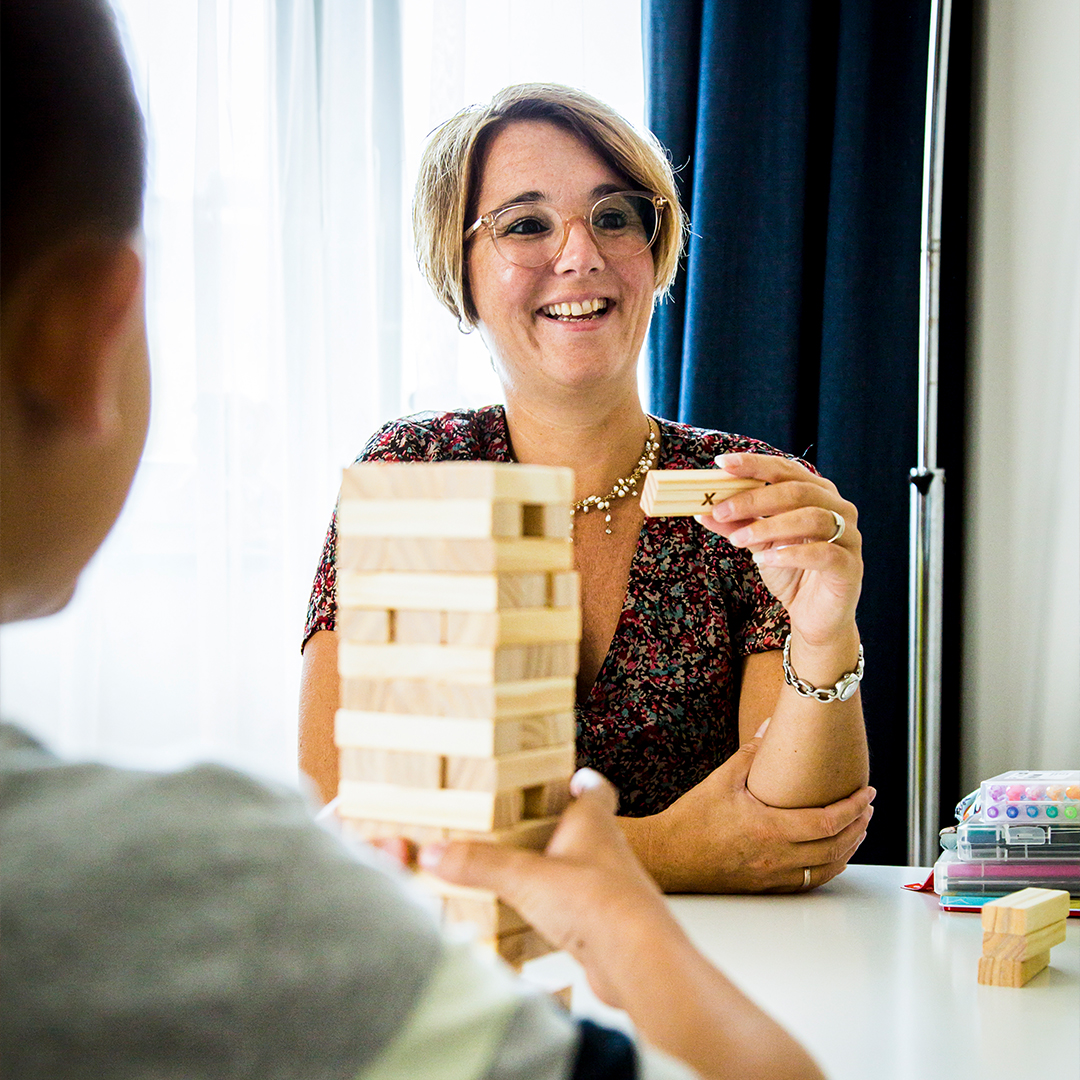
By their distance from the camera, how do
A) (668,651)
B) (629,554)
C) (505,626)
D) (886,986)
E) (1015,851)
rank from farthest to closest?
(629,554) < (668,651) < (1015,851) < (886,986) < (505,626)

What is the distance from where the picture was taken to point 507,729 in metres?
0.68

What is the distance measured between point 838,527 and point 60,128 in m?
0.95

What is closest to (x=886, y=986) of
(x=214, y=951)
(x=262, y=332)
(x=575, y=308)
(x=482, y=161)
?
(x=214, y=951)

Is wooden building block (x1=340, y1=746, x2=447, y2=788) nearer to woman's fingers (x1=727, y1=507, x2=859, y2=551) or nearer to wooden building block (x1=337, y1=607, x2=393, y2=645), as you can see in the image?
wooden building block (x1=337, y1=607, x2=393, y2=645)

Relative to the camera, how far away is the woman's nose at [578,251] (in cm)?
176

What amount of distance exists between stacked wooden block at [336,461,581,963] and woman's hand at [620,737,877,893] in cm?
65

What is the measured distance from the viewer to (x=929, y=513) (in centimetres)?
243

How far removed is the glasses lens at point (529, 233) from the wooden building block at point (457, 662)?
1178mm

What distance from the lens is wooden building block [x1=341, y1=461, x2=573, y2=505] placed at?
665 millimetres

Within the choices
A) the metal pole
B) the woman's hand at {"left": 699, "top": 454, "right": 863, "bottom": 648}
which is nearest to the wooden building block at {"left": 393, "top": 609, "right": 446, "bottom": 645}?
the woman's hand at {"left": 699, "top": 454, "right": 863, "bottom": 648}

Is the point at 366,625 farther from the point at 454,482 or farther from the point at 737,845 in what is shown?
the point at 737,845

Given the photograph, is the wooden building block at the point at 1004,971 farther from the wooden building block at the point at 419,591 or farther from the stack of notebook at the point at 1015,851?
the wooden building block at the point at 419,591

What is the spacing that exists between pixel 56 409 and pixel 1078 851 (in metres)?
1.21

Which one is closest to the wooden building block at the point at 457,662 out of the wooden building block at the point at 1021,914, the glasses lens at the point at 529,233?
the wooden building block at the point at 1021,914
